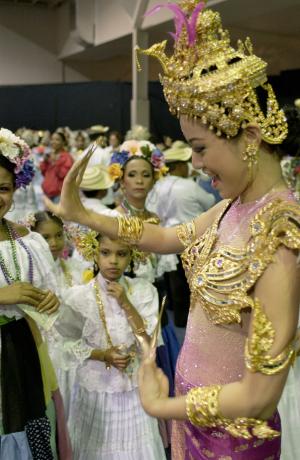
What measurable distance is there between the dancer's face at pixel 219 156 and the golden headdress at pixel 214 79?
2 centimetres

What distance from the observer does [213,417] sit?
109 cm

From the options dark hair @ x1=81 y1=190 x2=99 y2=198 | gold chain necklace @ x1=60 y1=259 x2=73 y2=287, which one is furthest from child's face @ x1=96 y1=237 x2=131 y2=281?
dark hair @ x1=81 y1=190 x2=99 y2=198

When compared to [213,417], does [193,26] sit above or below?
above

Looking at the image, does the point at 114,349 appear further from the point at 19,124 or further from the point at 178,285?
the point at 19,124

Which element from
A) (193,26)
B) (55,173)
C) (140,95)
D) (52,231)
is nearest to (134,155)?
(52,231)

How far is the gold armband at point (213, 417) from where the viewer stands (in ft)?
3.57

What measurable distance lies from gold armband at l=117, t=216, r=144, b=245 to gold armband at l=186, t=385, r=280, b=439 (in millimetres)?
525

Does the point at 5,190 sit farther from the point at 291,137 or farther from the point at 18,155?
the point at 291,137

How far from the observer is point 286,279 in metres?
1.05

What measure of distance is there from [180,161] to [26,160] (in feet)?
10.7

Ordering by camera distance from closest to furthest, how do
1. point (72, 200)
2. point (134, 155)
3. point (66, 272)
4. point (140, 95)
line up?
point (72, 200)
point (66, 272)
point (134, 155)
point (140, 95)

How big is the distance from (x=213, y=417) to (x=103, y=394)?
1258 mm

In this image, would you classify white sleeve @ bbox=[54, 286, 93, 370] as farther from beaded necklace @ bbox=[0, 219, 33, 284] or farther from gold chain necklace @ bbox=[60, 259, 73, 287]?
gold chain necklace @ bbox=[60, 259, 73, 287]

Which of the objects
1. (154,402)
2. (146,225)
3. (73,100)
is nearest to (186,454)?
(154,402)
